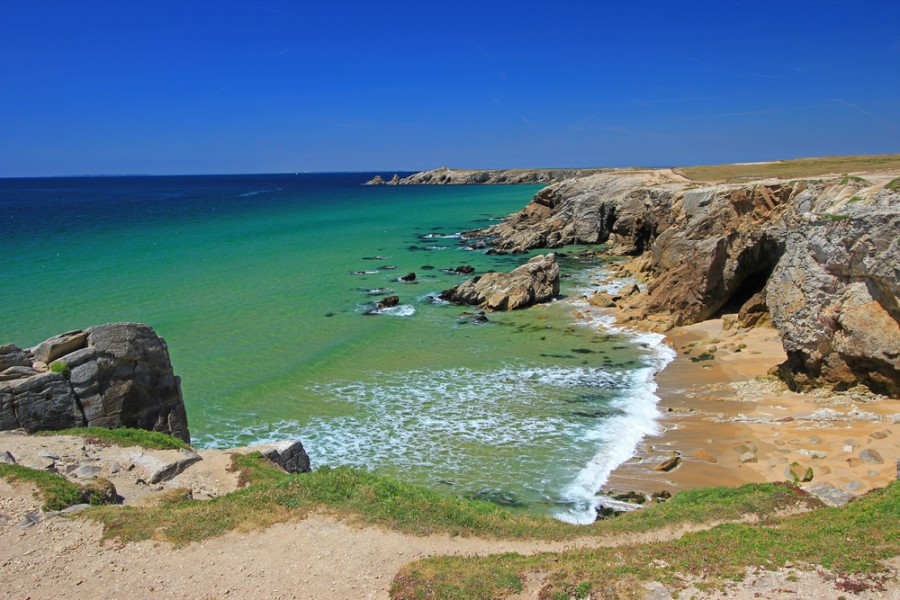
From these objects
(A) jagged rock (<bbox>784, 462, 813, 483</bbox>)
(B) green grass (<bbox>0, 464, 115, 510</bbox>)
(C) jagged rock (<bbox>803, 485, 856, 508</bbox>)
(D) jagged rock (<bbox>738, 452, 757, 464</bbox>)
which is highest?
(B) green grass (<bbox>0, 464, 115, 510</bbox>)

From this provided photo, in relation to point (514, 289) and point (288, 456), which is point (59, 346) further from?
point (514, 289)

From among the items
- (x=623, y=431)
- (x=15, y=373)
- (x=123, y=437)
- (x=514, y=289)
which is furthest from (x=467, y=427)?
(x=514, y=289)

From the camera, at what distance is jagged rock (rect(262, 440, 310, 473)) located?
49.5 feet

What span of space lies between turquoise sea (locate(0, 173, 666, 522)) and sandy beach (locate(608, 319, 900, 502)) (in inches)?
42.8

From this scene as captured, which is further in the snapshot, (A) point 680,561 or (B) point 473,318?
(B) point 473,318

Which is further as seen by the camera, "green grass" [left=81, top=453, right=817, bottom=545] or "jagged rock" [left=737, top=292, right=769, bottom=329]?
"jagged rock" [left=737, top=292, right=769, bottom=329]

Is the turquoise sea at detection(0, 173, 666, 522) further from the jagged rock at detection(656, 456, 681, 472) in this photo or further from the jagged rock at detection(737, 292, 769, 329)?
the jagged rock at detection(737, 292, 769, 329)

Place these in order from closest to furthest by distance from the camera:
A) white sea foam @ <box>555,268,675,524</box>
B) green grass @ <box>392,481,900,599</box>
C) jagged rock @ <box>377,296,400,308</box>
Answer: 1. green grass @ <box>392,481,900,599</box>
2. white sea foam @ <box>555,268,675,524</box>
3. jagged rock @ <box>377,296,400,308</box>

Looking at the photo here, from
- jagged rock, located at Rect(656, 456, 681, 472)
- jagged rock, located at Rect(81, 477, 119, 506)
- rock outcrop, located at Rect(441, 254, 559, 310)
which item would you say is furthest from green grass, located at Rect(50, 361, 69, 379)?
rock outcrop, located at Rect(441, 254, 559, 310)

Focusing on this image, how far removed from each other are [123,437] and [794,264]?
66.3 feet

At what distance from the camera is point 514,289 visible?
36125 mm

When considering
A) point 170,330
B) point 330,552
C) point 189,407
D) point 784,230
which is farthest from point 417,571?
point 170,330

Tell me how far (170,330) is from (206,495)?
21147 millimetres

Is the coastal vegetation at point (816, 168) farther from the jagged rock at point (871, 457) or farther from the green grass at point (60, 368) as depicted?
the green grass at point (60, 368)
